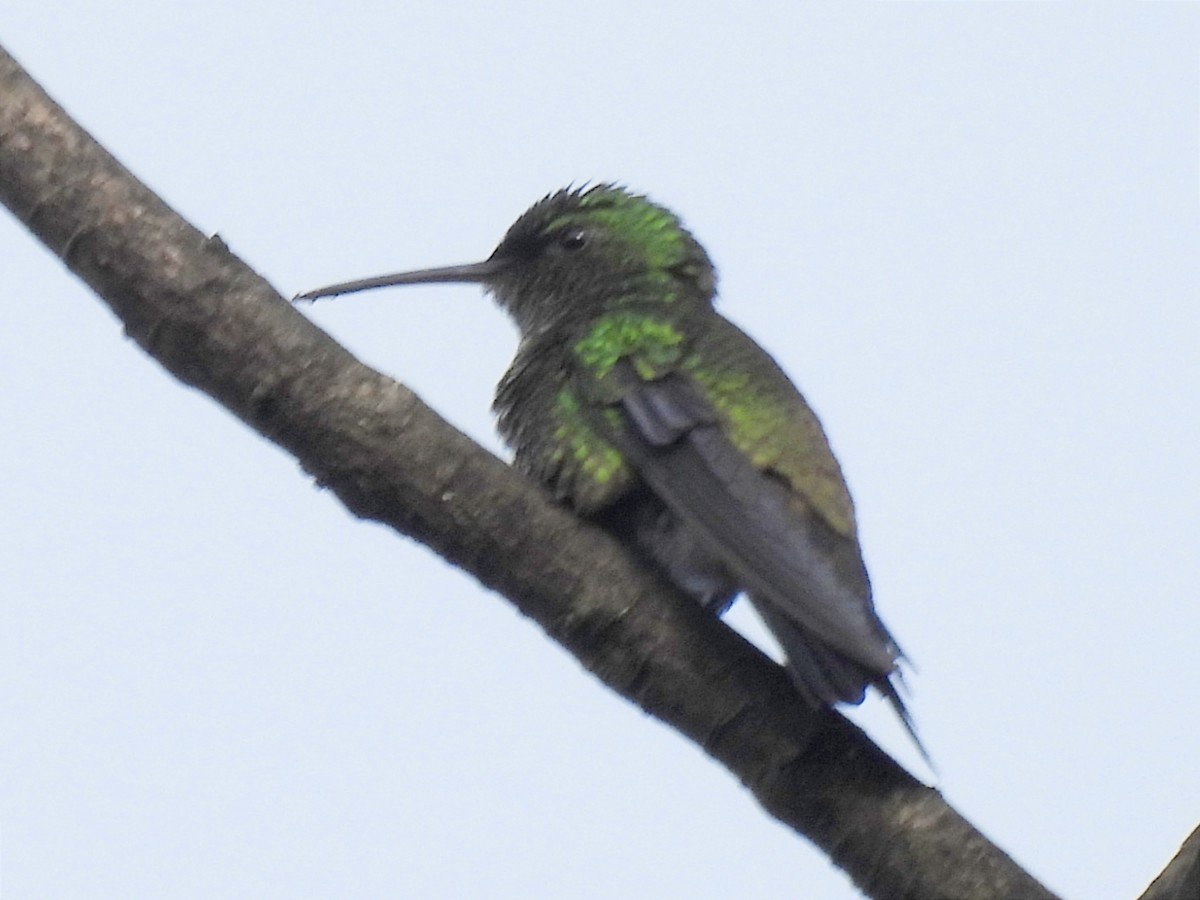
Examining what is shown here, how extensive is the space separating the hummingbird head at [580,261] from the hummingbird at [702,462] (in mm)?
37

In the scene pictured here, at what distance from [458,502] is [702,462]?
63 centimetres

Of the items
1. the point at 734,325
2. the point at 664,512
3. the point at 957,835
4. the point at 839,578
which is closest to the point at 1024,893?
the point at 957,835

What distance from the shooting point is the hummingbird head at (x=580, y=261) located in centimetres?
421

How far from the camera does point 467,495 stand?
2.85 metres

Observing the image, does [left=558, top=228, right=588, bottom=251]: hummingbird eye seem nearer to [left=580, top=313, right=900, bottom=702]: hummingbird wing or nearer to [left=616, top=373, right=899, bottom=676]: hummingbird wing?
[left=580, top=313, right=900, bottom=702]: hummingbird wing

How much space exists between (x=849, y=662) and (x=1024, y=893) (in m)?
0.50

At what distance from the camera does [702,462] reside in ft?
10.7

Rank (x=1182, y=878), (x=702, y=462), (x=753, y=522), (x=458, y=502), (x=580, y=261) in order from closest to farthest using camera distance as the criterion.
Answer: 1. (x=1182, y=878)
2. (x=458, y=502)
3. (x=753, y=522)
4. (x=702, y=462)
5. (x=580, y=261)

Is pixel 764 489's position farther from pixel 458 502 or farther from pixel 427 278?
pixel 427 278

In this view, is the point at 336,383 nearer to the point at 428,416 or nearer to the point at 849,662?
the point at 428,416

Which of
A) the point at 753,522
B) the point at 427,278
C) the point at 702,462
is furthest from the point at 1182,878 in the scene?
the point at 427,278

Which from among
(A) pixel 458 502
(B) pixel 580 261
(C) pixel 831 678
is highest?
(B) pixel 580 261

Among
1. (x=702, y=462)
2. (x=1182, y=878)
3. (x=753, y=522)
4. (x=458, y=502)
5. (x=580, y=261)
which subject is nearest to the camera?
(x=1182, y=878)

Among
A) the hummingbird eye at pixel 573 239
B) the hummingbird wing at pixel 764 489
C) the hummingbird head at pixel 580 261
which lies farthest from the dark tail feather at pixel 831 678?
the hummingbird eye at pixel 573 239
